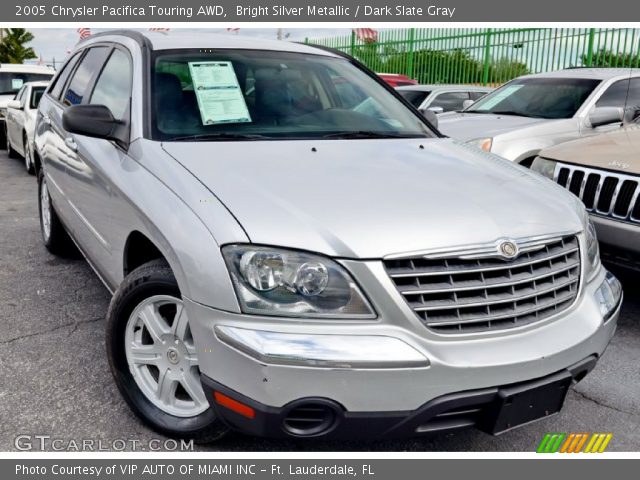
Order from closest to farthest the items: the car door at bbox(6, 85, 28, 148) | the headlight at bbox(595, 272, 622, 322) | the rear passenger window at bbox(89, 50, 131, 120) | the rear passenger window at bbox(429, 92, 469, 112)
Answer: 1. the headlight at bbox(595, 272, 622, 322)
2. the rear passenger window at bbox(89, 50, 131, 120)
3. the car door at bbox(6, 85, 28, 148)
4. the rear passenger window at bbox(429, 92, 469, 112)

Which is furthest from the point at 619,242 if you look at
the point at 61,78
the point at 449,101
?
the point at 449,101

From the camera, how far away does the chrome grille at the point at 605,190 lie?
12.1 ft

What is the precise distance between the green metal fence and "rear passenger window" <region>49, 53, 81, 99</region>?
9056 mm

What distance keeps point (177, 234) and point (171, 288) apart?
0.75ft

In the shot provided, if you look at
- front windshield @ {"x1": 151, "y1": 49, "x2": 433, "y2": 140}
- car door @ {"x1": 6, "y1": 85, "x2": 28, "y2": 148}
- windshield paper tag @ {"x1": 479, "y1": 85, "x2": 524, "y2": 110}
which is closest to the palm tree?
car door @ {"x1": 6, "y1": 85, "x2": 28, "y2": 148}

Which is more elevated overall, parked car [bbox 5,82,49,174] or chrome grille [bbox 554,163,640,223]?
chrome grille [bbox 554,163,640,223]

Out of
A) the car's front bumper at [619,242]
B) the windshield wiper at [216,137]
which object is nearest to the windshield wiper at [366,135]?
the windshield wiper at [216,137]

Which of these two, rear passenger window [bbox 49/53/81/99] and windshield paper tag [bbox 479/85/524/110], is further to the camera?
windshield paper tag [bbox 479/85/524/110]

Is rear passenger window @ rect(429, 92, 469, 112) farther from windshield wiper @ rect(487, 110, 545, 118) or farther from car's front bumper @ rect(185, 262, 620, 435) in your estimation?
car's front bumper @ rect(185, 262, 620, 435)

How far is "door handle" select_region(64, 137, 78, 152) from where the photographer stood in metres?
3.57

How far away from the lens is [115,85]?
11.6 feet

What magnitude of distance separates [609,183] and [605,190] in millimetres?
46

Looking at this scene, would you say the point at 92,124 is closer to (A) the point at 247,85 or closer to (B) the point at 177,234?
(A) the point at 247,85

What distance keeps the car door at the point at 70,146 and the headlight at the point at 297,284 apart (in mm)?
1640
